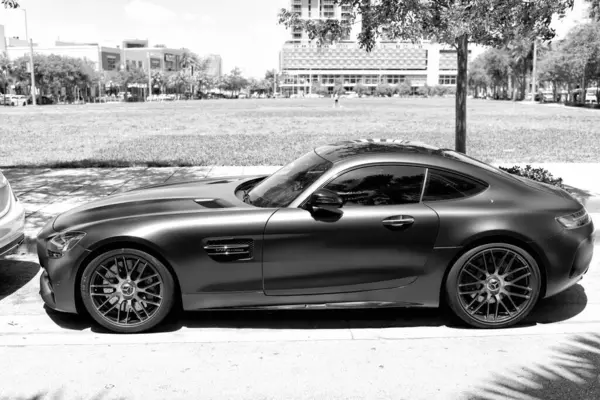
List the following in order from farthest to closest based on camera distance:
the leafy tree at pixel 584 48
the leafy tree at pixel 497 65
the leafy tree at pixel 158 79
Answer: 1. the leafy tree at pixel 158 79
2. the leafy tree at pixel 497 65
3. the leafy tree at pixel 584 48

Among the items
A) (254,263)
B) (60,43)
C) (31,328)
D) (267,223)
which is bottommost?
(31,328)

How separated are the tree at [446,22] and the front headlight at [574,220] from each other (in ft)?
12.3

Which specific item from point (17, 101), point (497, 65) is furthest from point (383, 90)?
point (17, 101)

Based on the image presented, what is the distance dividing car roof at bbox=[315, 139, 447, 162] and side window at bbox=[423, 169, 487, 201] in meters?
0.24

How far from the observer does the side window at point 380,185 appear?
14.8 ft

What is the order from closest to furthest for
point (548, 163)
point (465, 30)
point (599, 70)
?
point (465, 30)
point (548, 163)
point (599, 70)

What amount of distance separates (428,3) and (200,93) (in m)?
143

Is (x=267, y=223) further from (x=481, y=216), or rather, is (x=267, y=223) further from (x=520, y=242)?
(x=520, y=242)

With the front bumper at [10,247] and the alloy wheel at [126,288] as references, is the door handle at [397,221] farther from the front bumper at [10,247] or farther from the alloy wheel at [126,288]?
the front bumper at [10,247]

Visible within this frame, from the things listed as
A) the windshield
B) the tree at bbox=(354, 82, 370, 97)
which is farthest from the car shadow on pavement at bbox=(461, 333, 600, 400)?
the tree at bbox=(354, 82, 370, 97)

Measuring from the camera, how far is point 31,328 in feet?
15.4

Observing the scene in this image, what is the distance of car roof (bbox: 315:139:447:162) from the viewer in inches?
187

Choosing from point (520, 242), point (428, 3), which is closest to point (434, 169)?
point (520, 242)

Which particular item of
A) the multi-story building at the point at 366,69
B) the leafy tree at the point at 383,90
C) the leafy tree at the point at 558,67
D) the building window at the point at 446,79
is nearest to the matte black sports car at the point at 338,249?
the leafy tree at the point at 558,67
